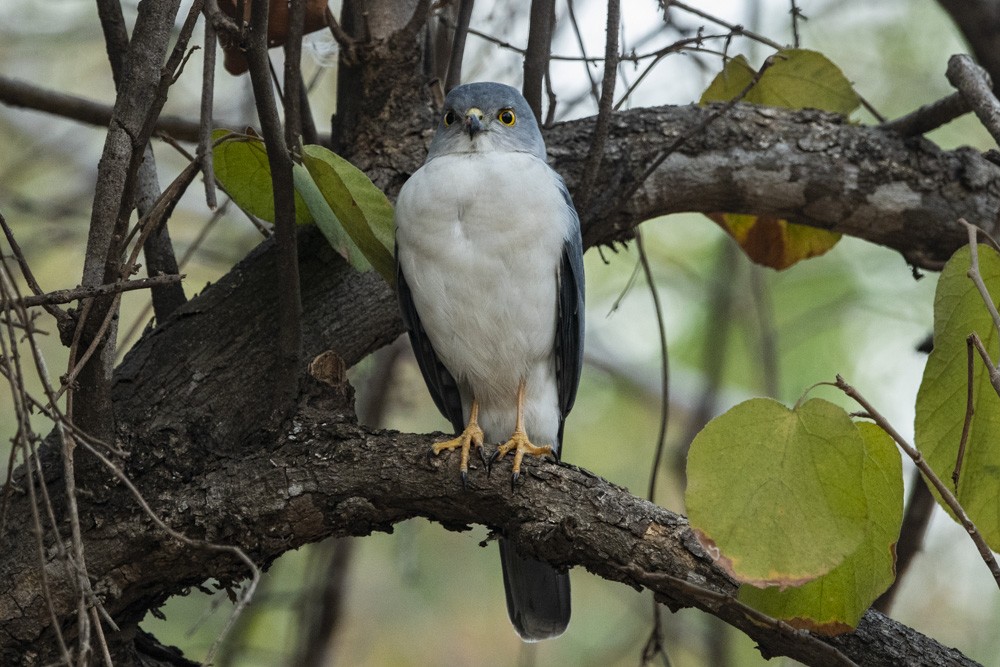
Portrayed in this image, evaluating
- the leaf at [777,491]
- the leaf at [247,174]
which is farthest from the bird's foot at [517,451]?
the leaf at [247,174]

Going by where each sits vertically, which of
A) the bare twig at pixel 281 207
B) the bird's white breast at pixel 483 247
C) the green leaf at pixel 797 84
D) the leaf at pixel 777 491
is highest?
the green leaf at pixel 797 84

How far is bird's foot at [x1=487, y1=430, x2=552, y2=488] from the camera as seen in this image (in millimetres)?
2729

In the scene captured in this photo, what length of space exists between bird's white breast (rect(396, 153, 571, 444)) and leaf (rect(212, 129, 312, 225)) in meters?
0.45

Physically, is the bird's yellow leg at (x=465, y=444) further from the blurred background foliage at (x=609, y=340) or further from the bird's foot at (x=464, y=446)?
the blurred background foliage at (x=609, y=340)

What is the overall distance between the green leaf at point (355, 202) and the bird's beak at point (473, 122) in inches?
25.6

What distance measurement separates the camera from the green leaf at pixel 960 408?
89.5 inches

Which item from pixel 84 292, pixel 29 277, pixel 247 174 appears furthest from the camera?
pixel 247 174

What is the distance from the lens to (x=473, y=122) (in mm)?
3449

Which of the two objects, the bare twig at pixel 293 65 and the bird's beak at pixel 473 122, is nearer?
the bare twig at pixel 293 65

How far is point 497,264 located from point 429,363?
0.56 metres

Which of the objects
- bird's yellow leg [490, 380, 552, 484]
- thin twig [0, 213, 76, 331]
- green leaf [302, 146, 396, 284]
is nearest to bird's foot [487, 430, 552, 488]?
bird's yellow leg [490, 380, 552, 484]

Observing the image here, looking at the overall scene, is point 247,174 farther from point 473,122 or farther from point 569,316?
point 569,316

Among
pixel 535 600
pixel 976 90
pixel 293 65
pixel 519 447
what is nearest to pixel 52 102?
pixel 293 65

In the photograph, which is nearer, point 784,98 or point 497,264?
point 497,264
